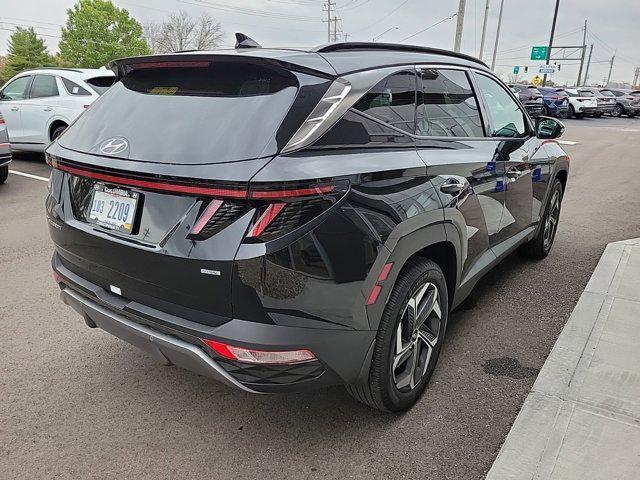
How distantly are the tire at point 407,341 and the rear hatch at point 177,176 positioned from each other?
791 millimetres

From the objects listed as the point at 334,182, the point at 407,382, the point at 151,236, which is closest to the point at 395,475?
the point at 407,382

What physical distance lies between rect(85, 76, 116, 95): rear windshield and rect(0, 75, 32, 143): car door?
1.34 metres

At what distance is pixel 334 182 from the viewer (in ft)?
6.64

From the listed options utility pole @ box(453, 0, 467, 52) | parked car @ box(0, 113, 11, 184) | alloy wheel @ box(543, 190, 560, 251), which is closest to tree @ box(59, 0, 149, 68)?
utility pole @ box(453, 0, 467, 52)

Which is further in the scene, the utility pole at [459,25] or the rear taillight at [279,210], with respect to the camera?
the utility pole at [459,25]

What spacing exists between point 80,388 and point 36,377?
12.2 inches

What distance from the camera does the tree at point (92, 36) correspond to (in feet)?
206

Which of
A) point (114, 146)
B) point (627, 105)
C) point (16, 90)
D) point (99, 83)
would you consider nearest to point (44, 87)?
point (16, 90)

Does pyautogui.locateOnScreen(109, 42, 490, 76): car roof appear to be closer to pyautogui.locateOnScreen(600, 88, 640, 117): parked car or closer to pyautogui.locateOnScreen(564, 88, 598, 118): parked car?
pyautogui.locateOnScreen(564, 88, 598, 118): parked car

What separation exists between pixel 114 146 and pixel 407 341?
64.7 inches

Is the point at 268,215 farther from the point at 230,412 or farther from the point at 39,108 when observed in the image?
the point at 39,108

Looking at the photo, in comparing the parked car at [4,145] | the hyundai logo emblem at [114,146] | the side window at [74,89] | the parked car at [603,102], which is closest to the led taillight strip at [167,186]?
the hyundai logo emblem at [114,146]

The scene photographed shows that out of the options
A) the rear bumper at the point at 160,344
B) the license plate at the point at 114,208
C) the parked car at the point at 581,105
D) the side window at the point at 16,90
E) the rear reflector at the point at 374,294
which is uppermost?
the license plate at the point at 114,208

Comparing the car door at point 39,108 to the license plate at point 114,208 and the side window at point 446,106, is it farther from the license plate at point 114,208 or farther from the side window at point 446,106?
the side window at point 446,106
